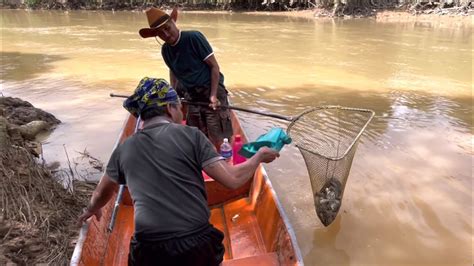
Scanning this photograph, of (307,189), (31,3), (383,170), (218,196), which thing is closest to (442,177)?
(383,170)

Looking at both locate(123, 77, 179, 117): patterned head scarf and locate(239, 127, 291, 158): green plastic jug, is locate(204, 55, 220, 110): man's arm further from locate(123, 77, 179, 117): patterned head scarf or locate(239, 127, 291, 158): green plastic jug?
locate(123, 77, 179, 117): patterned head scarf

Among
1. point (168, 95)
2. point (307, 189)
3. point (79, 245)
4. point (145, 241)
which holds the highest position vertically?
point (168, 95)

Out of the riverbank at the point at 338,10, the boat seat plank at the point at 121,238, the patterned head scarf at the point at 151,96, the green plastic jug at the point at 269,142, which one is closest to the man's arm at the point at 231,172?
the green plastic jug at the point at 269,142

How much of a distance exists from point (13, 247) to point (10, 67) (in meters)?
10.7

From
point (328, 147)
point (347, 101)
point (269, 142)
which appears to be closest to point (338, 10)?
point (347, 101)

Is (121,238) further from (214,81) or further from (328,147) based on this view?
(328,147)

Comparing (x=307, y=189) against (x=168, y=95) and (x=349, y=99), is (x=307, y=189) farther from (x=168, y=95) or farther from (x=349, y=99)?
(x=349, y=99)

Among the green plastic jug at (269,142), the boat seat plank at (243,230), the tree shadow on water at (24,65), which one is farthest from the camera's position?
the tree shadow on water at (24,65)

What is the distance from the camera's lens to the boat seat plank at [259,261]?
9.55 feet

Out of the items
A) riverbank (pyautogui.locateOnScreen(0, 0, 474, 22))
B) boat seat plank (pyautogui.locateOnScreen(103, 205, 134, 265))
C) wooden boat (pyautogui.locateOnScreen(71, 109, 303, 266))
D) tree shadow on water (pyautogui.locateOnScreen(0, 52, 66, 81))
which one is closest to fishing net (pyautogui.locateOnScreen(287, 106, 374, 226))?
wooden boat (pyautogui.locateOnScreen(71, 109, 303, 266))

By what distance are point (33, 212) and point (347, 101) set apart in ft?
21.7

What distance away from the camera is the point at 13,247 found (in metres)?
3.18

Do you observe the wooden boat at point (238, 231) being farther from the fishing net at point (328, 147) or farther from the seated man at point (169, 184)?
the seated man at point (169, 184)

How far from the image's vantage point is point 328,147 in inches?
245
